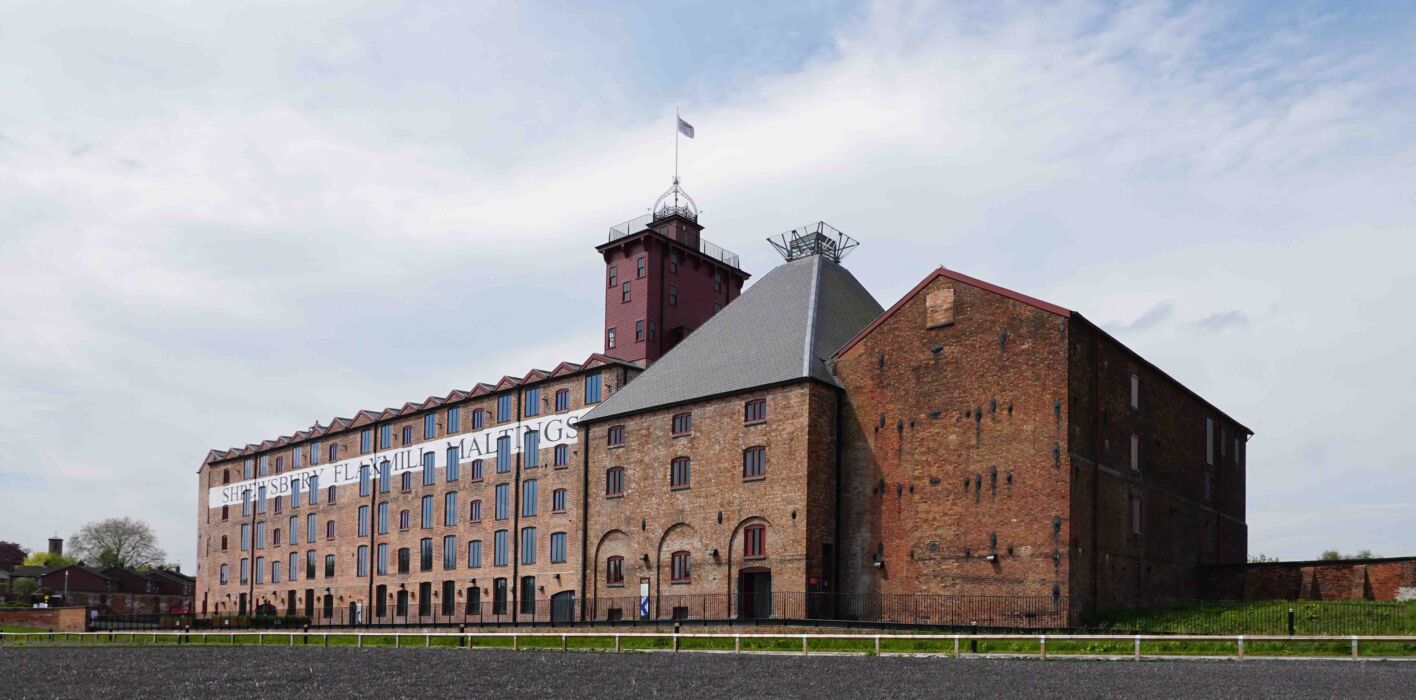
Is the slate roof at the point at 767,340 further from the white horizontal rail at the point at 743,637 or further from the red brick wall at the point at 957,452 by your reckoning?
the white horizontal rail at the point at 743,637

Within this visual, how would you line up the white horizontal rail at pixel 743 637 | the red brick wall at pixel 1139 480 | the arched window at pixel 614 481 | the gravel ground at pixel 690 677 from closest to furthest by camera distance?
the gravel ground at pixel 690 677 < the white horizontal rail at pixel 743 637 < the red brick wall at pixel 1139 480 < the arched window at pixel 614 481

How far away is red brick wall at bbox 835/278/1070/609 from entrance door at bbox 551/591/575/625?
11495 mm

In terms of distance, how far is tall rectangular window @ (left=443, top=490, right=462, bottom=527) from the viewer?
5184 cm

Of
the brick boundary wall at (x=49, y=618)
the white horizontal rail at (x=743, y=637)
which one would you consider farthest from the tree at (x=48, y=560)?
the white horizontal rail at (x=743, y=637)

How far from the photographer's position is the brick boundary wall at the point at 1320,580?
114ft

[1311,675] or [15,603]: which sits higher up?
[1311,675]

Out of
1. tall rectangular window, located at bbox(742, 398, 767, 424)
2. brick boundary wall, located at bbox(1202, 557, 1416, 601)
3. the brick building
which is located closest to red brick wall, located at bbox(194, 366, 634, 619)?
the brick building

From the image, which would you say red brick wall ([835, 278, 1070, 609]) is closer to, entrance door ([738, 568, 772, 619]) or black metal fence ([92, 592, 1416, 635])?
black metal fence ([92, 592, 1416, 635])

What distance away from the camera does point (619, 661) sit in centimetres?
2495

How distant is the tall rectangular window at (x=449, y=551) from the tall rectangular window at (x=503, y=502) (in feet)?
9.94

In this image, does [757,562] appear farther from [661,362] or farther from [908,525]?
[661,362]

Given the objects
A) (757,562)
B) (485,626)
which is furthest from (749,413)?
(485,626)

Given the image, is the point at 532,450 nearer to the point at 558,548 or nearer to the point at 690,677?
the point at 558,548

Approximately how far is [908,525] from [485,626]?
1608 cm
